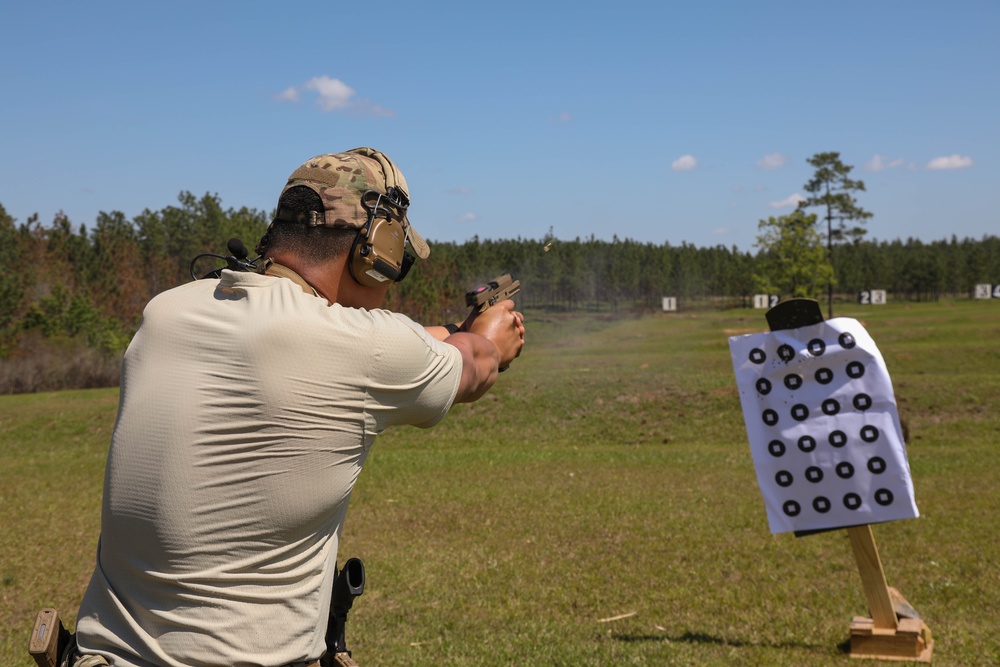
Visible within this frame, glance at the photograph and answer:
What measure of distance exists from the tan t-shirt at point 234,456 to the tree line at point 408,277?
1768 mm

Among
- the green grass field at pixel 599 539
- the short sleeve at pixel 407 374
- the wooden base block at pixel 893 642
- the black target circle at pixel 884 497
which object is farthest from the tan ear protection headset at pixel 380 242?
the wooden base block at pixel 893 642

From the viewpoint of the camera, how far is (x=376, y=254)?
2.23 metres

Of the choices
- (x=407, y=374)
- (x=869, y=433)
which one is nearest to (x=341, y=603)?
(x=407, y=374)

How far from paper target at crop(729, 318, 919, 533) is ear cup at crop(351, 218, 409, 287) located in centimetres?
417

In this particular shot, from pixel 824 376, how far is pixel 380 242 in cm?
444

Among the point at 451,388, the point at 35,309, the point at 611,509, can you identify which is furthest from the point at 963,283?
the point at 451,388

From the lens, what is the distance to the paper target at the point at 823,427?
A: 575cm

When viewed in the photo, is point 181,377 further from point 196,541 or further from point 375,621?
point 375,621

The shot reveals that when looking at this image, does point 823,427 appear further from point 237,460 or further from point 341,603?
point 237,460

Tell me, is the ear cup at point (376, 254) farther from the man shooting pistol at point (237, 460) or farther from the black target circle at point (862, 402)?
the black target circle at point (862, 402)

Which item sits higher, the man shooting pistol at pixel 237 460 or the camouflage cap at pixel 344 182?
the camouflage cap at pixel 344 182

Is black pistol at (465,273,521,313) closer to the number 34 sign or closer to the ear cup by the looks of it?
the ear cup

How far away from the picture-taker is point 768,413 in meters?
6.02

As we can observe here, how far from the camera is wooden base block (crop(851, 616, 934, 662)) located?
556 centimetres
